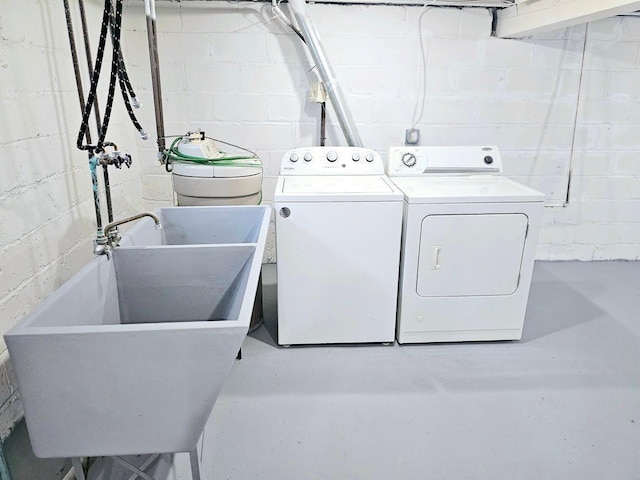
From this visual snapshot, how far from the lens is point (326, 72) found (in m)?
2.78

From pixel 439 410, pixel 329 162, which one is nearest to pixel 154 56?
pixel 329 162

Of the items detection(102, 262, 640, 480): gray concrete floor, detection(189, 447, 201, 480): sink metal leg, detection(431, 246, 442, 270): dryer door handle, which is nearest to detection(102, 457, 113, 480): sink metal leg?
detection(102, 262, 640, 480): gray concrete floor

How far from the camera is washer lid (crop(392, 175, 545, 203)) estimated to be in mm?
2111

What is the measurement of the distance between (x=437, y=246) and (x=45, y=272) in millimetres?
1737

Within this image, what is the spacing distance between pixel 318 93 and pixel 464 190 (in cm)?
117

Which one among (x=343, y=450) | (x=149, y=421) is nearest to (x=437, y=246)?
(x=343, y=450)

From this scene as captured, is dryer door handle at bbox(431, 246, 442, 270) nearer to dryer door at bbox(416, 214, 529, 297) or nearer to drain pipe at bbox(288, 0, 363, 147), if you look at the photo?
dryer door at bbox(416, 214, 529, 297)

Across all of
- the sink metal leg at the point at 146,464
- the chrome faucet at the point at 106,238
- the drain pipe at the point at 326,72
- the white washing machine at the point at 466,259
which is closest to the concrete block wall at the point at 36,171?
the chrome faucet at the point at 106,238

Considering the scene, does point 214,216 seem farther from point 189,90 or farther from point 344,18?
point 344,18

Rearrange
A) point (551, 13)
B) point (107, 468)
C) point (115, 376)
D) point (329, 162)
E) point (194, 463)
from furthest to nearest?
point (329, 162)
point (551, 13)
point (107, 468)
point (194, 463)
point (115, 376)

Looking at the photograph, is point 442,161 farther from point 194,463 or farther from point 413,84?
point 194,463

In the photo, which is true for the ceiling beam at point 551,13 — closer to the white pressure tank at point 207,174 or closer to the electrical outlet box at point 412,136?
the electrical outlet box at point 412,136

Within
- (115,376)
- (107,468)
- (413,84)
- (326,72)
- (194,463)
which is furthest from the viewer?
(413,84)

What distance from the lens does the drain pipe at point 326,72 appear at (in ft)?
8.52
